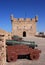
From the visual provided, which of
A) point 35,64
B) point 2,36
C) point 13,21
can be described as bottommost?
point 35,64

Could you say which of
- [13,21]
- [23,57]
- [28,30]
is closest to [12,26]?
[13,21]

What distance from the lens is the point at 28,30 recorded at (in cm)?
4428

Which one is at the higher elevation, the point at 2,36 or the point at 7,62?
the point at 2,36

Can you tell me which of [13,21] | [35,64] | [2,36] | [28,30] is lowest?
[35,64]

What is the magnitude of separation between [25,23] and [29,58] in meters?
37.3

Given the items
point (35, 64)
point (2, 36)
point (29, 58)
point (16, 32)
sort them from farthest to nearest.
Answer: point (16, 32) < point (29, 58) < point (35, 64) < point (2, 36)

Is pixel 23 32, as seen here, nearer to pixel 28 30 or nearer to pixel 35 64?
pixel 28 30

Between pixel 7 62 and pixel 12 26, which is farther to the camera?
pixel 12 26

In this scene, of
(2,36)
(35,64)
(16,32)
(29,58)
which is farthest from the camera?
(16,32)

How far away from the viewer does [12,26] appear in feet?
144

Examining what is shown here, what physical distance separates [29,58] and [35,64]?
1.07 meters

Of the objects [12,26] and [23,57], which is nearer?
[23,57]

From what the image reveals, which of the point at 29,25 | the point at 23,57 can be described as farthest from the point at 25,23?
the point at 23,57

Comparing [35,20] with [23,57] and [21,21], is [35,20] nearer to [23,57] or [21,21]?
[21,21]
